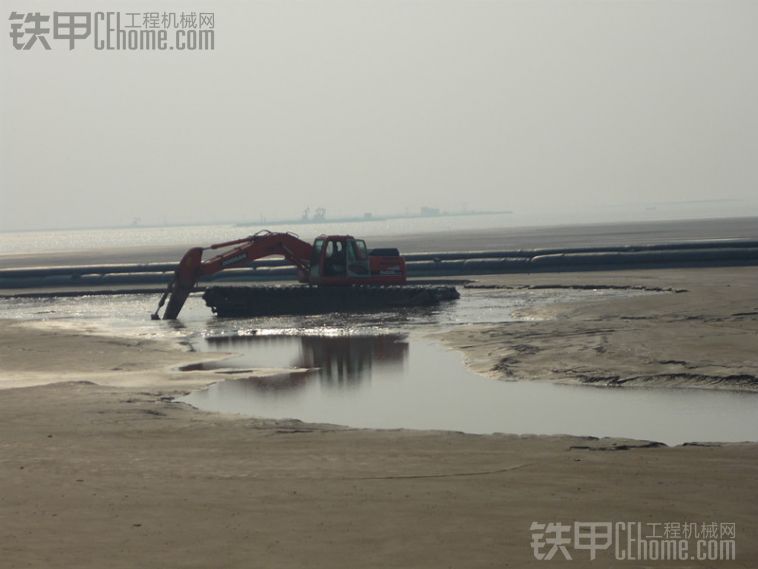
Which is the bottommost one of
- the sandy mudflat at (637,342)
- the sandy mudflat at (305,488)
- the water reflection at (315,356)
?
the water reflection at (315,356)

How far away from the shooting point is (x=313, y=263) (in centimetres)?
3472

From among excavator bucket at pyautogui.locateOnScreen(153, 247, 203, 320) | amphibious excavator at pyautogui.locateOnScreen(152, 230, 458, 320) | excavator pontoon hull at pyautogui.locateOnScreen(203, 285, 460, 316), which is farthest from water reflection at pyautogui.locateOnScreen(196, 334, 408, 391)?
excavator bucket at pyautogui.locateOnScreen(153, 247, 203, 320)

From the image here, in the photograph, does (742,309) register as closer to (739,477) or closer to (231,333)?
(231,333)

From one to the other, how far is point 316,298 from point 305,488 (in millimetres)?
23585

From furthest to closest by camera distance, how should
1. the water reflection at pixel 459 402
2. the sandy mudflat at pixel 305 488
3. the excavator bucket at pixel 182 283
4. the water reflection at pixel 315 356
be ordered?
1. the excavator bucket at pixel 182 283
2. the water reflection at pixel 315 356
3. the water reflection at pixel 459 402
4. the sandy mudflat at pixel 305 488

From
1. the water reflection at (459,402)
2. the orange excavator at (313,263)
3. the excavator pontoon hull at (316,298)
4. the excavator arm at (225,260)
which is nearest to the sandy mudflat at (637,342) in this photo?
the water reflection at (459,402)

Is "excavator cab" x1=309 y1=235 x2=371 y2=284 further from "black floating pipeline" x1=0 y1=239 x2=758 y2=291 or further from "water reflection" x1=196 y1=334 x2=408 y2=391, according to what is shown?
"black floating pipeline" x1=0 y1=239 x2=758 y2=291

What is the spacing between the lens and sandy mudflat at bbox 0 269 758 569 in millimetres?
7984

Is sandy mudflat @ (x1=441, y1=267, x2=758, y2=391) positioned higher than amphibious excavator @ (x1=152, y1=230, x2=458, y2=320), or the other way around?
amphibious excavator @ (x1=152, y1=230, x2=458, y2=320)

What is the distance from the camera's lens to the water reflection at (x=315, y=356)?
1905 centimetres

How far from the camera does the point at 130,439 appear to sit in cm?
1291

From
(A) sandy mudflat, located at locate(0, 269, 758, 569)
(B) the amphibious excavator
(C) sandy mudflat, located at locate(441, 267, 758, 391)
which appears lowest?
(A) sandy mudflat, located at locate(0, 269, 758, 569)

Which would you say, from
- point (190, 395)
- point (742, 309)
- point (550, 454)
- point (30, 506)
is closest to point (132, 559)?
point (30, 506)

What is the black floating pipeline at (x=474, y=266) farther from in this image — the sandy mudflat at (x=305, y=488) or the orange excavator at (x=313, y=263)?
the sandy mudflat at (x=305, y=488)
